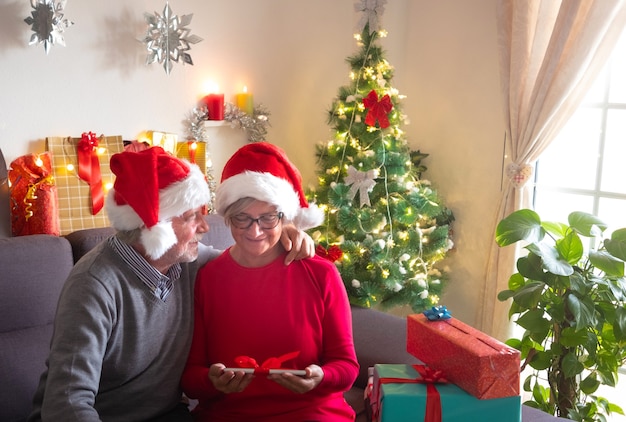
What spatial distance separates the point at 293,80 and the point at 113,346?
2.35 metres

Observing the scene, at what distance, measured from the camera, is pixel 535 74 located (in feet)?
10.2

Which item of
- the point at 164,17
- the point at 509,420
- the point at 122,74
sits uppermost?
the point at 164,17

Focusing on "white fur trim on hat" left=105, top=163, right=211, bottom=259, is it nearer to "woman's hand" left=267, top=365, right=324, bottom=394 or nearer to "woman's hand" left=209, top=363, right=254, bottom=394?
"woman's hand" left=209, top=363, right=254, bottom=394

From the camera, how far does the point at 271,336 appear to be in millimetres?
1783

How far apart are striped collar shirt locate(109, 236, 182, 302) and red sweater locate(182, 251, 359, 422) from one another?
0.47ft

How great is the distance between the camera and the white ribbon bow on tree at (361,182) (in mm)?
3111

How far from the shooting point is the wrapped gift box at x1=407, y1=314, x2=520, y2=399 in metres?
1.61

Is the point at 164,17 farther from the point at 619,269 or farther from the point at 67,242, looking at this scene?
the point at 619,269

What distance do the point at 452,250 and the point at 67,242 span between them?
7.26ft

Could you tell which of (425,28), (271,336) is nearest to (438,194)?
(425,28)

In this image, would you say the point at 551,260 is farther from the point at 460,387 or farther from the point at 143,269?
the point at 143,269

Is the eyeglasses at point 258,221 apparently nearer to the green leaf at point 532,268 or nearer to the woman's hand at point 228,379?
the woman's hand at point 228,379

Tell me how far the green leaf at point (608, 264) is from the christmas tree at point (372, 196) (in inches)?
37.3

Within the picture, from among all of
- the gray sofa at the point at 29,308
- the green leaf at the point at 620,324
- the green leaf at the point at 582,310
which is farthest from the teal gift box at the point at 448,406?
the green leaf at the point at 620,324
